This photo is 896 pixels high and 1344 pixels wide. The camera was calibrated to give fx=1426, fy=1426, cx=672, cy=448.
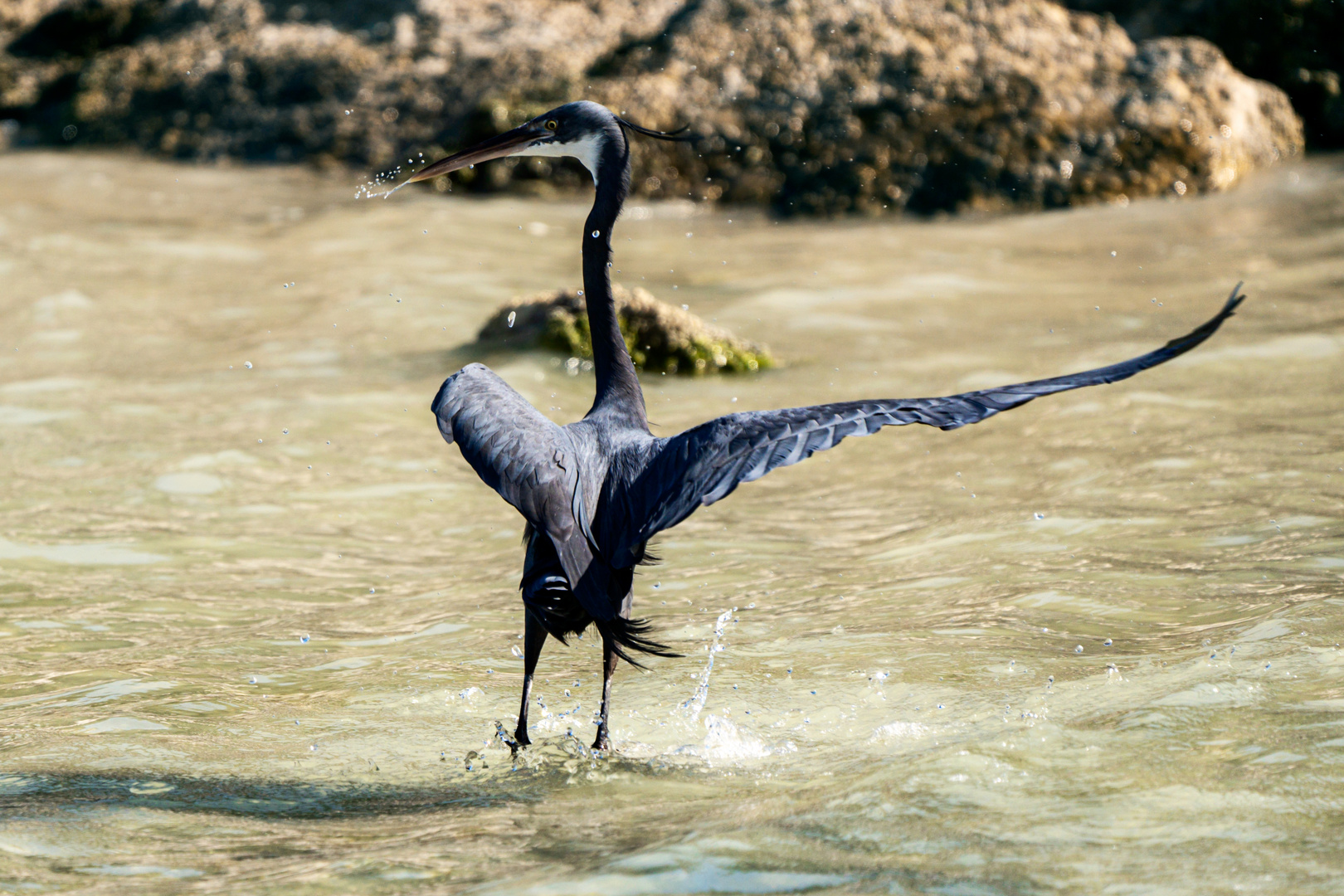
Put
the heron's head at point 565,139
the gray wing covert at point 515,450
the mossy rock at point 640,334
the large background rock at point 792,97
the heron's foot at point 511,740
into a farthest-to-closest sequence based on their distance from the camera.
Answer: the large background rock at point 792,97 → the mossy rock at point 640,334 → the heron's head at point 565,139 → the heron's foot at point 511,740 → the gray wing covert at point 515,450

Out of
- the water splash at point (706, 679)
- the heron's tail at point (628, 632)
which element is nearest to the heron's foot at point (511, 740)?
the heron's tail at point (628, 632)

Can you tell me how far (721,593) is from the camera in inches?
206

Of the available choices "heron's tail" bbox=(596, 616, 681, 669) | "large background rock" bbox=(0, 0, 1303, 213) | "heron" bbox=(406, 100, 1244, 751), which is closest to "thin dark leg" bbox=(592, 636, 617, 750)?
"heron" bbox=(406, 100, 1244, 751)

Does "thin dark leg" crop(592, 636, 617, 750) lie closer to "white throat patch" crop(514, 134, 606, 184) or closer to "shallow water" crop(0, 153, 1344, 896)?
"shallow water" crop(0, 153, 1344, 896)

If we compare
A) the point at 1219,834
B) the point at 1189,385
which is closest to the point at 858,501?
the point at 1189,385

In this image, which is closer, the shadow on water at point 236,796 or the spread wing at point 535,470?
the shadow on water at point 236,796

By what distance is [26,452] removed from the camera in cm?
658

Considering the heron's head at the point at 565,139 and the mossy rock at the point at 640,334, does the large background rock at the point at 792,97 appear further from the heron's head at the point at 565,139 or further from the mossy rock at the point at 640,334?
the heron's head at the point at 565,139

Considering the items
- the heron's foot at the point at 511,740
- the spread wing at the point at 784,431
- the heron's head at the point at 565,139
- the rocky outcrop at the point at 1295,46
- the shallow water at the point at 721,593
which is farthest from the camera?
the rocky outcrop at the point at 1295,46

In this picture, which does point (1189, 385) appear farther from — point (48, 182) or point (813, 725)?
point (48, 182)

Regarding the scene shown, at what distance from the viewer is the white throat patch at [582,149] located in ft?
14.8

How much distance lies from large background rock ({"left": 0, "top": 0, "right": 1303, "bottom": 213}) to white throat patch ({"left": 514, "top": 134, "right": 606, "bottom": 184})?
6741mm

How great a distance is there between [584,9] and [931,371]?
7128mm

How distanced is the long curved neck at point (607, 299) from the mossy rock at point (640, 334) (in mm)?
3025
